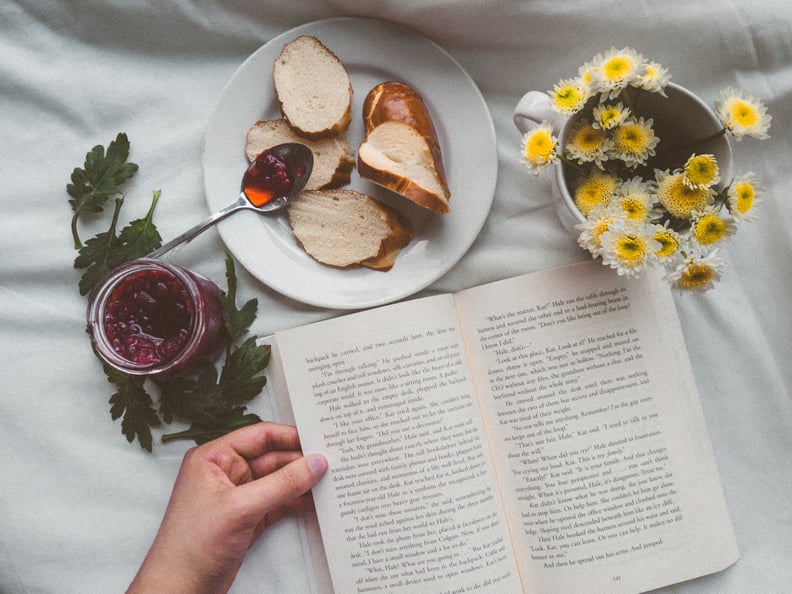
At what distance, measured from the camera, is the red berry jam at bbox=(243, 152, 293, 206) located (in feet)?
3.05

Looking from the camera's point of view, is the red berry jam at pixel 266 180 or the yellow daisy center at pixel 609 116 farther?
the red berry jam at pixel 266 180

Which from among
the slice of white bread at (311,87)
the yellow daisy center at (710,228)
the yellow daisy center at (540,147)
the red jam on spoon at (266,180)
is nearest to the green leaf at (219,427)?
the red jam on spoon at (266,180)

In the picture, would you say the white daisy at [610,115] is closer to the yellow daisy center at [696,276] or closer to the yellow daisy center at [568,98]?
the yellow daisy center at [568,98]

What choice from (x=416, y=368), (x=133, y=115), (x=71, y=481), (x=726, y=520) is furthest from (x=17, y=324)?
(x=726, y=520)

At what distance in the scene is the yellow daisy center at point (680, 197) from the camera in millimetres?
741

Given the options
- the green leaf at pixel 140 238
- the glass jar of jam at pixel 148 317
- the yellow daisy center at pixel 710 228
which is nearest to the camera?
the yellow daisy center at pixel 710 228

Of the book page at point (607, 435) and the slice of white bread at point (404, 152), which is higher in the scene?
the slice of white bread at point (404, 152)

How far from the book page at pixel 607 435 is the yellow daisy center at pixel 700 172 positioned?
0.69 ft

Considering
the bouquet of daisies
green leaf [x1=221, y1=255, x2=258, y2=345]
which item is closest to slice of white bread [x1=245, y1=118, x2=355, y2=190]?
green leaf [x1=221, y1=255, x2=258, y2=345]

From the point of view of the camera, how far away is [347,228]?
94 cm

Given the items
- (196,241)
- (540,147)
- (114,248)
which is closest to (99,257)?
(114,248)

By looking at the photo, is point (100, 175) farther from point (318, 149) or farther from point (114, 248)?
point (318, 149)

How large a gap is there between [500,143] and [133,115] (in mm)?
539

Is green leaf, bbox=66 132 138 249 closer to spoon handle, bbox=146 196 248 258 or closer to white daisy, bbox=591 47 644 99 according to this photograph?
spoon handle, bbox=146 196 248 258
